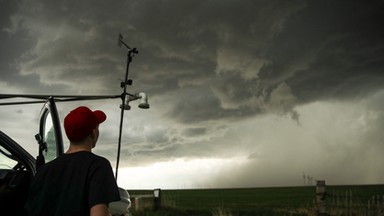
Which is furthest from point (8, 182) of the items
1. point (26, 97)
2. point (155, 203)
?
point (155, 203)

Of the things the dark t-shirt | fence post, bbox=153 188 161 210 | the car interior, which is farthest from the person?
fence post, bbox=153 188 161 210

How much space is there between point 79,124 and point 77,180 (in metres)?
0.34

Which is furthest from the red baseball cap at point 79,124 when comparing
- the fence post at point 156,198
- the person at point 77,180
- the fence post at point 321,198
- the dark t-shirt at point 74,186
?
the fence post at point 156,198

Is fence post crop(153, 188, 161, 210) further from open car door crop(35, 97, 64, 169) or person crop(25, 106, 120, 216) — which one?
person crop(25, 106, 120, 216)

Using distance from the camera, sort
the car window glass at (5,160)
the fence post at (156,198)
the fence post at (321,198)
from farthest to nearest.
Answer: the fence post at (156,198)
the fence post at (321,198)
the car window glass at (5,160)

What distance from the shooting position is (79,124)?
2699mm

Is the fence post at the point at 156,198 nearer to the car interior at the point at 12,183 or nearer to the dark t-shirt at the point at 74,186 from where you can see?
the car interior at the point at 12,183

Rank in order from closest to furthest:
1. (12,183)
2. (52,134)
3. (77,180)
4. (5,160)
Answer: (77,180) → (12,183) → (5,160) → (52,134)

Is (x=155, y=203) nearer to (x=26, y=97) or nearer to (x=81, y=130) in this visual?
(x=26, y=97)

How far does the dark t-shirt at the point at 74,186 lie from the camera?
101 inches

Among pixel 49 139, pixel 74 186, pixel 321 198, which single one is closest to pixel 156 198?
pixel 321 198

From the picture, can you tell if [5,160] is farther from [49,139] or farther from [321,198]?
[321,198]

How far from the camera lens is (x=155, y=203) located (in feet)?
A: 71.5

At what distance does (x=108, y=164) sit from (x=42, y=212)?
511 mm
